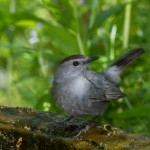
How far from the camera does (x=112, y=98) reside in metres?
4.27

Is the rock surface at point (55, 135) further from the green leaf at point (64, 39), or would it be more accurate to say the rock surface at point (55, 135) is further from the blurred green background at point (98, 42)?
the green leaf at point (64, 39)

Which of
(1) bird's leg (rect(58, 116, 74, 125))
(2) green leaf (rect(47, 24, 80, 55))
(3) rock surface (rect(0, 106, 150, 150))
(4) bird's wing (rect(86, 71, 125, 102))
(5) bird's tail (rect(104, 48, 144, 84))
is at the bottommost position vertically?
(3) rock surface (rect(0, 106, 150, 150))

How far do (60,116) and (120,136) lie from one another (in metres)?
0.91

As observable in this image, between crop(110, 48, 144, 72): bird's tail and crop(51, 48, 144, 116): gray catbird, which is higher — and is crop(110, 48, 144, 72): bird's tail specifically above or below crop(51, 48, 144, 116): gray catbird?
above

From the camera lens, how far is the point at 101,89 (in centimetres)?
426

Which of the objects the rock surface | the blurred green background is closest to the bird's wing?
the rock surface

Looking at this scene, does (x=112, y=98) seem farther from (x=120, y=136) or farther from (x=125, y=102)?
(x=125, y=102)

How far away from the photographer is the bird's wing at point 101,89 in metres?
4.14

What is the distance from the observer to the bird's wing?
13.6 ft

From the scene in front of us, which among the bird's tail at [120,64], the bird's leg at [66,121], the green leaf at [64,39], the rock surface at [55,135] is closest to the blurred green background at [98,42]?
the green leaf at [64,39]

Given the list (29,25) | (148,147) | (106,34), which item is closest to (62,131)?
(148,147)

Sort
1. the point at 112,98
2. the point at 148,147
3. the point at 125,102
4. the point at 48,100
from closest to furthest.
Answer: the point at 148,147
the point at 112,98
the point at 48,100
the point at 125,102

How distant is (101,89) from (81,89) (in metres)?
0.24

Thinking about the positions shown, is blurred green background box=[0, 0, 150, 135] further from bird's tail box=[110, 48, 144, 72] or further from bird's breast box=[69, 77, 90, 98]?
bird's breast box=[69, 77, 90, 98]
